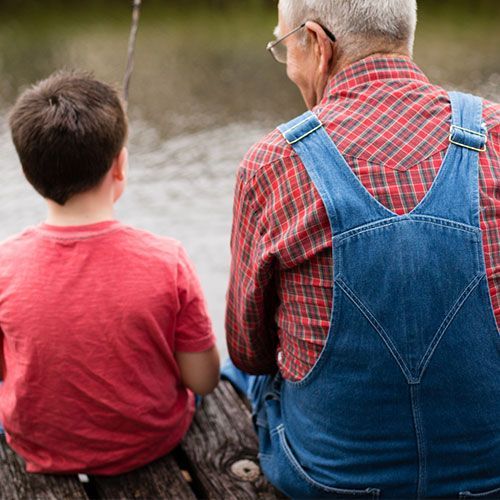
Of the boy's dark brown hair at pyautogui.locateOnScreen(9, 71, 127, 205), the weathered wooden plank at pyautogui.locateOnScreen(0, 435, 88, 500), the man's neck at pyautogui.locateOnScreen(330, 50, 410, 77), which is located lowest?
the weathered wooden plank at pyautogui.locateOnScreen(0, 435, 88, 500)

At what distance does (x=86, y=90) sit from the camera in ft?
5.31

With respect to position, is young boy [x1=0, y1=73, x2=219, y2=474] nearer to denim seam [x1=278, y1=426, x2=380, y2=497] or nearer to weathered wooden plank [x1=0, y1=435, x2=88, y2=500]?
weathered wooden plank [x1=0, y1=435, x2=88, y2=500]

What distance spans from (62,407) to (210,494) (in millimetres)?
398

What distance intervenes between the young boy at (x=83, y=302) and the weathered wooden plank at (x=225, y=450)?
0.56 ft

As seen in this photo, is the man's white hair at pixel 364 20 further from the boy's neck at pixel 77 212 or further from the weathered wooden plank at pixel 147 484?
the weathered wooden plank at pixel 147 484

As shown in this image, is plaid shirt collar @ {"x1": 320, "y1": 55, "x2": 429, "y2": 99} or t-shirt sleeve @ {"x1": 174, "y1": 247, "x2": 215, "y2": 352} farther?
t-shirt sleeve @ {"x1": 174, "y1": 247, "x2": 215, "y2": 352}

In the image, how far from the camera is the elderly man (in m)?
1.24

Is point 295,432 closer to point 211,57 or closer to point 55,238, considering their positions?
point 55,238

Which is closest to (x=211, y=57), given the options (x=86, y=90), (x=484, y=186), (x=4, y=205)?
(x=4, y=205)

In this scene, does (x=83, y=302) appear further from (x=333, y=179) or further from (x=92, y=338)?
(x=333, y=179)

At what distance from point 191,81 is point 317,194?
5.74 metres

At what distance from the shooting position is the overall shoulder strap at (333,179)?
1.24 metres

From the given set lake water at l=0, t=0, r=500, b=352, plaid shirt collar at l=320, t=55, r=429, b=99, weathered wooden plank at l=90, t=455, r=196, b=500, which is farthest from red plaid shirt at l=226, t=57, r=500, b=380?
lake water at l=0, t=0, r=500, b=352

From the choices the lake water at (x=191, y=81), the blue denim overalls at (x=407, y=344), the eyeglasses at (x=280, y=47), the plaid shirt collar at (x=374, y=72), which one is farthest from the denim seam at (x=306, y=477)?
the lake water at (x=191, y=81)
